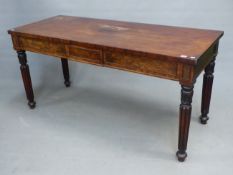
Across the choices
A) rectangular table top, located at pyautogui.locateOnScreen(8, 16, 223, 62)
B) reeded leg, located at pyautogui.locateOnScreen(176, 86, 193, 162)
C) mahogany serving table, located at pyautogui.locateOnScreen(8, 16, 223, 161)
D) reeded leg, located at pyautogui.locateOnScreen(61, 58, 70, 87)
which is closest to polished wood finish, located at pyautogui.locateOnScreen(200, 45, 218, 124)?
mahogany serving table, located at pyautogui.locateOnScreen(8, 16, 223, 161)

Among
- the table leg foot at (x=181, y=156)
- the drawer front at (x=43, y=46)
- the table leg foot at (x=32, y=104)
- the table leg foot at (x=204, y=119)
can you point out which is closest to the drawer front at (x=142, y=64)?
the drawer front at (x=43, y=46)

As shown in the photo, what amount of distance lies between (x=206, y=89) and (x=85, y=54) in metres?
0.85

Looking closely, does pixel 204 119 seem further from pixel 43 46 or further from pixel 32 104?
pixel 32 104

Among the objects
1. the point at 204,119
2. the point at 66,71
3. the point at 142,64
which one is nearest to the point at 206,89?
the point at 204,119

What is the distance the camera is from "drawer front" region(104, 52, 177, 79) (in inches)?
62.7

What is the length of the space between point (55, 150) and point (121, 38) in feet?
2.80

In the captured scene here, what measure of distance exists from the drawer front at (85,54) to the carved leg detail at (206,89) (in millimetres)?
706

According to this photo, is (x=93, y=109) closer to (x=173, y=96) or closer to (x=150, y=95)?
(x=150, y=95)

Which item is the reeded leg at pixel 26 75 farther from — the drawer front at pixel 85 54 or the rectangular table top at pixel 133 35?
the drawer front at pixel 85 54

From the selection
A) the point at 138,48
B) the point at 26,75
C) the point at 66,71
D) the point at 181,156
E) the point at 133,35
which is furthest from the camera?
the point at 66,71

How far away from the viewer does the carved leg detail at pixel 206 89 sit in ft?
6.34

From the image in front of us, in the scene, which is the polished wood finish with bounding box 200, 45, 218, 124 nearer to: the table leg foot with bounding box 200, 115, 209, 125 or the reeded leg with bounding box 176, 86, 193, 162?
the table leg foot with bounding box 200, 115, 209, 125

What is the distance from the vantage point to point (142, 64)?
65.9 inches

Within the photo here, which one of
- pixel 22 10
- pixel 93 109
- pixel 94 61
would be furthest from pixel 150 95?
pixel 22 10
